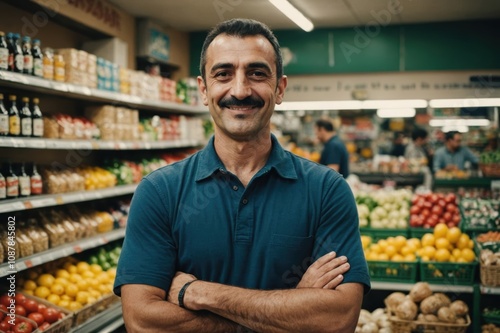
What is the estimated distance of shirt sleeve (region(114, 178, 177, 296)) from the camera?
6.18 ft

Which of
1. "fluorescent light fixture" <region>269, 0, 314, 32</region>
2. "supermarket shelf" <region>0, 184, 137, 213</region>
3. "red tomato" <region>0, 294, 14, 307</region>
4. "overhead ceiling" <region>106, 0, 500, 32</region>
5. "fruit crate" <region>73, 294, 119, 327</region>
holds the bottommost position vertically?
"fruit crate" <region>73, 294, 119, 327</region>

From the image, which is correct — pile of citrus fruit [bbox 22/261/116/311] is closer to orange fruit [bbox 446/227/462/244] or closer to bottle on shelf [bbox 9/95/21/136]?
bottle on shelf [bbox 9/95/21/136]

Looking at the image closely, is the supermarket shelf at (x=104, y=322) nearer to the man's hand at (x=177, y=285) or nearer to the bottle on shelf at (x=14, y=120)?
the bottle on shelf at (x=14, y=120)

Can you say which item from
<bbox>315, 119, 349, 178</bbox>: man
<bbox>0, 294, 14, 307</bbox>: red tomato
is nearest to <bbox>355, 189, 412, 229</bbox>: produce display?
<bbox>315, 119, 349, 178</bbox>: man

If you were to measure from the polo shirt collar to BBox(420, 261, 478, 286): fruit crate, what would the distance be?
2.70m

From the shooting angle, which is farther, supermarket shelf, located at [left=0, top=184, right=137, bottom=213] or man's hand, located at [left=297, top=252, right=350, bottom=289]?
supermarket shelf, located at [left=0, top=184, right=137, bottom=213]

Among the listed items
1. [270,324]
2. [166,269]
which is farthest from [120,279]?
Result: [270,324]

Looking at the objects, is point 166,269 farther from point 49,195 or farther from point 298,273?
point 49,195

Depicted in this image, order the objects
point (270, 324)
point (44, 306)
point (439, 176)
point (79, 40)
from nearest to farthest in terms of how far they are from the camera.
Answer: point (270, 324) → point (44, 306) → point (79, 40) → point (439, 176)

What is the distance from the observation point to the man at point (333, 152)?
7.28m

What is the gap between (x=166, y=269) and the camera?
6.25ft

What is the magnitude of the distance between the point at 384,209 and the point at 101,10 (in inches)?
143

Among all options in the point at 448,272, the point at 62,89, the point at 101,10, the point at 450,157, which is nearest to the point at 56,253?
the point at 62,89

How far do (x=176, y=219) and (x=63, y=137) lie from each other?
8.89 feet
